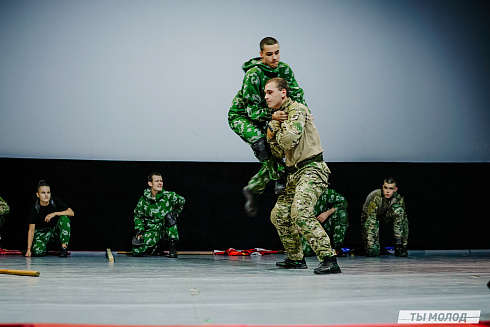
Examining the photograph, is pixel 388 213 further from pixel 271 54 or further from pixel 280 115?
pixel 280 115

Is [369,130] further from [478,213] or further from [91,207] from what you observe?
[91,207]

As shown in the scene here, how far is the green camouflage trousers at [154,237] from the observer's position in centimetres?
700

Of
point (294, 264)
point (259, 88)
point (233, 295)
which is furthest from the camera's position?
point (259, 88)

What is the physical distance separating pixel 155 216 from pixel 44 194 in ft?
4.28

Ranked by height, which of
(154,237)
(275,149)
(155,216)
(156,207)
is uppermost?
(275,149)

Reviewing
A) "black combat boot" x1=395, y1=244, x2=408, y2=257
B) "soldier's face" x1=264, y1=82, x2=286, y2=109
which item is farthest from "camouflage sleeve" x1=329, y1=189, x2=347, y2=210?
"soldier's face" x1=264, y1=82, x2=286, y2=109

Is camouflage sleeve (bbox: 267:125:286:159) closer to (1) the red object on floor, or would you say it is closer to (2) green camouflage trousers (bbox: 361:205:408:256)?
(1) the red object on floor

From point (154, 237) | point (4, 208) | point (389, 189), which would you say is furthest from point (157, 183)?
point (389, 189)

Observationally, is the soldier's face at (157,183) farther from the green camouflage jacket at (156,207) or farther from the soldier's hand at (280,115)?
the soldier's hand at (280,115)

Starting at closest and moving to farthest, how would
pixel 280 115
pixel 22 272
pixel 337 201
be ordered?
pixel 22 272 → pixel 280 115 → pixel 337 201

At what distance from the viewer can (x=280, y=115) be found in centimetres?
448

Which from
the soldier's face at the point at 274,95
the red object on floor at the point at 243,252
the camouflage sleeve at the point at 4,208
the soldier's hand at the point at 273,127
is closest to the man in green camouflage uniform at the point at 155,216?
the red object on floor at the point at 243,252

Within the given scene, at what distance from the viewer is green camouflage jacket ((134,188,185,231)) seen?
23.4 ft

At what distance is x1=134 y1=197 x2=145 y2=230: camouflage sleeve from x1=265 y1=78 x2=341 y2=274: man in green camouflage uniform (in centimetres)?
277
